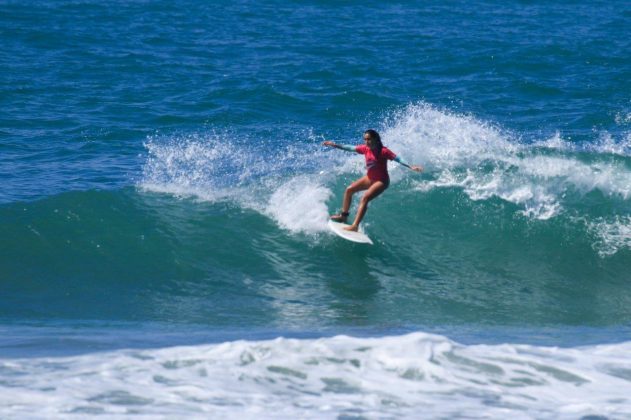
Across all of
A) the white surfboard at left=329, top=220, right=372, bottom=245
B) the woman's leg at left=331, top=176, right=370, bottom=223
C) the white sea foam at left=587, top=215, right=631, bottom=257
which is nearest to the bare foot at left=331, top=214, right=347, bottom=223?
the woman's leg at left=331, top=176, right=370, bottom=223

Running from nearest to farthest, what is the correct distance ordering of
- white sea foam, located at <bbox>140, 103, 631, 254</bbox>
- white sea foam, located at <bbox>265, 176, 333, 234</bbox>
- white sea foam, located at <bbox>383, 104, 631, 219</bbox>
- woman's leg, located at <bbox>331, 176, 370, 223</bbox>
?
woman's leg, located at <bbox>331, 176, 370, 223</bbox> → white sea foam, located at <bbox>265, 176, 333, 234</bbox> → white sea foam, located at <bbox>140, 103, 631, 254</bbox> → white sea foam, located at <bbox>383, 104, 631, 219</bbox>

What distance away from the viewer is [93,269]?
40.8 ft

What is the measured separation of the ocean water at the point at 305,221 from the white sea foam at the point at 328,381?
3 centimetres

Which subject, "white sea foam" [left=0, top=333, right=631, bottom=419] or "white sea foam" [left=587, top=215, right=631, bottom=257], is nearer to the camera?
"white sea foam" [left=0, top=333, right=631, bottom=419]

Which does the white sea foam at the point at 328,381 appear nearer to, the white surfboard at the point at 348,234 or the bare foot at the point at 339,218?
the white surfboard at the point at 348,234

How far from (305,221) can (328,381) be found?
238 inches

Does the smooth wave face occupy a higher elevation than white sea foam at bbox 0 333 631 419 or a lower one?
higher

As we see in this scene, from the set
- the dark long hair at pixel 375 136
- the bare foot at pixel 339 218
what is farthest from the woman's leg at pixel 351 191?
the dark long hair at pixel 375 136

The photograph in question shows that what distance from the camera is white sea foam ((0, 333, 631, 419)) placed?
24.1 feet

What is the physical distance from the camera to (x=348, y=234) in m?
13.0

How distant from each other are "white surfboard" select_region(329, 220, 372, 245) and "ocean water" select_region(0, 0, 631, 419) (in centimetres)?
23

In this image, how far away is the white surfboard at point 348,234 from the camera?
1298 cm

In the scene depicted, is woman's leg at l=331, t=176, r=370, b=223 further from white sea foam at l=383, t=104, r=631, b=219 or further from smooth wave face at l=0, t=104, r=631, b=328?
white sea foam at l=383, t=104, r=631, b=219

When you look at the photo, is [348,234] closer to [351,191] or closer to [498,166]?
[351,191]
